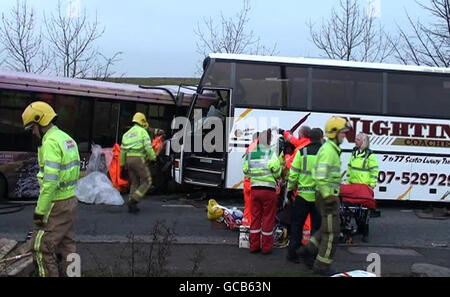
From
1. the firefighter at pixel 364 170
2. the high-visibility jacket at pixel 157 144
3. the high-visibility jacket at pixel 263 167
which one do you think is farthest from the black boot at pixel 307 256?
the high-visibility jacket at pixel 157 144

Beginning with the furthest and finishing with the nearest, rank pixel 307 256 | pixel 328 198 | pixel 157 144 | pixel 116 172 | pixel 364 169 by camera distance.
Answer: pixel 157 144, pixel 116 172, pixel 364 169, pixel 307 256, pixel 328 198

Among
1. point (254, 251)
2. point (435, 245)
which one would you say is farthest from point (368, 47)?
point (254, 251)

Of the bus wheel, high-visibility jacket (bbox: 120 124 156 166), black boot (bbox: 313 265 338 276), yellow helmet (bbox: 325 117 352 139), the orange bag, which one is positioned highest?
yellow helmet (bbox: 325 117 352 139)

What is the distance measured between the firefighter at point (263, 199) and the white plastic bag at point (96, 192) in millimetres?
4514

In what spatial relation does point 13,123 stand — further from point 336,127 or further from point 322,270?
point 322,270

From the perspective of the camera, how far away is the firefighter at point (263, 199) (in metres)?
7.48

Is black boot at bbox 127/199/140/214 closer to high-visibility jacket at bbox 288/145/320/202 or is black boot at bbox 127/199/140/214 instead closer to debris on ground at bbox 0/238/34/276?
debris on ground at bbox 0/238/34/276

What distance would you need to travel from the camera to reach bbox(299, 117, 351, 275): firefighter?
20.6 ft

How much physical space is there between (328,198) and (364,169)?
270 centimetres

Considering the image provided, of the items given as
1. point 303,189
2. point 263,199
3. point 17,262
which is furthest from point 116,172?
point 17,262

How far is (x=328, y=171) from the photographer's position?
20.7 ft

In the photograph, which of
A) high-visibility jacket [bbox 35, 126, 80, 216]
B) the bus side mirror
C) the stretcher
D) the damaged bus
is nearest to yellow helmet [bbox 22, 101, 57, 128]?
high-visibility jacket [bbox 35, 126, 80, 216]

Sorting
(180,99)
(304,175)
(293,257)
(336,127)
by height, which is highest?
(180,99)

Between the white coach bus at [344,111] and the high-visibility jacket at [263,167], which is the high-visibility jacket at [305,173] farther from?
the white coach bus at [344,111]
